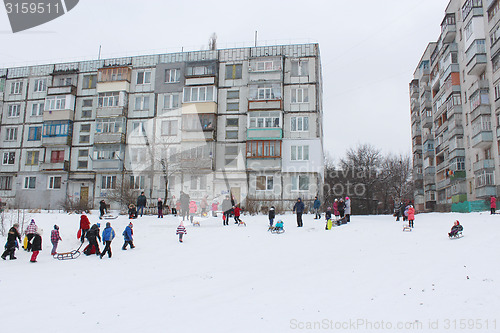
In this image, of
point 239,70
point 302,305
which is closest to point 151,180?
point 239,70

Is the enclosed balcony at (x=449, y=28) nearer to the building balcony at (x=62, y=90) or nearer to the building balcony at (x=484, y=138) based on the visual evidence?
the building balcony at (x=484, y=138)

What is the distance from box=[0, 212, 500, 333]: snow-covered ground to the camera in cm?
903

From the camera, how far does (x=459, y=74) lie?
4447 cm

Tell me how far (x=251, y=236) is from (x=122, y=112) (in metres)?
28.5

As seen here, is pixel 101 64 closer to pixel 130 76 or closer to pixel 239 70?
pixel 130 76

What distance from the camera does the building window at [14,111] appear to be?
157ft

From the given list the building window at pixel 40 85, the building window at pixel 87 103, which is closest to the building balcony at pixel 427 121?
the building window at pixel 87 103

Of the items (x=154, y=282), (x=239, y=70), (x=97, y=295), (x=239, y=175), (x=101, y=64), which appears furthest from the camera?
(x=101, y=64)

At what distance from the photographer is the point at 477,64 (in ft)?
124

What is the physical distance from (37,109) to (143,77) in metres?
13.1

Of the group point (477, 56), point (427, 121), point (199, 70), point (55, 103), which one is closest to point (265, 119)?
point (199, 70)

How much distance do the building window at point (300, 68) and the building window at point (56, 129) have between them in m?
25.1

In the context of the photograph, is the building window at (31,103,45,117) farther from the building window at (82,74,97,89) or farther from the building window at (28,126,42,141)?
the building window at (82,74,97,89)

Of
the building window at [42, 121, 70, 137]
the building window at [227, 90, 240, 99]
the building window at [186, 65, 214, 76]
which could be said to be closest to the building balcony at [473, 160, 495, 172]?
the building window at [227, 90, 240, 99]
